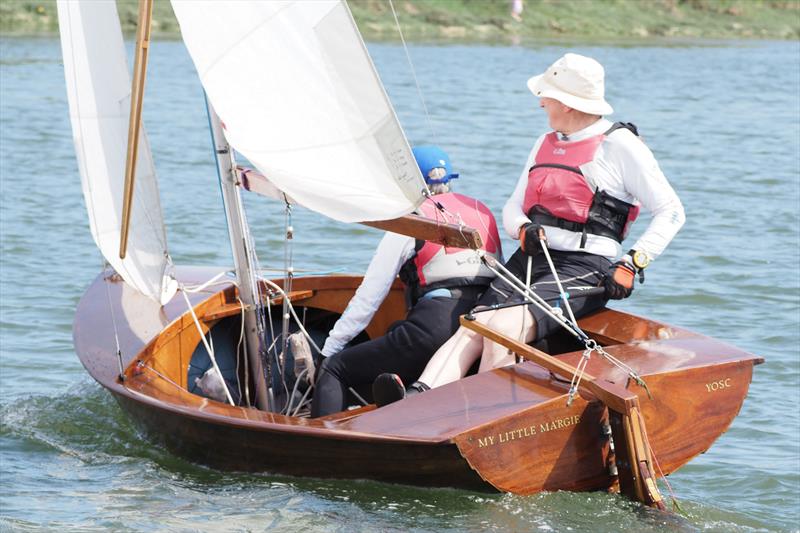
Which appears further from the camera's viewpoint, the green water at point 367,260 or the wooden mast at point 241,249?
the wooden mast at point 241,249

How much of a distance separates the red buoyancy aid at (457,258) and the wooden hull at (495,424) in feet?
1.59

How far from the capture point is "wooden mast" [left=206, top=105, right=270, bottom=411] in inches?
183

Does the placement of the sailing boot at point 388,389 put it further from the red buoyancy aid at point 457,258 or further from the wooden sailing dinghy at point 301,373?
the red buoyancy aid at point 457,258

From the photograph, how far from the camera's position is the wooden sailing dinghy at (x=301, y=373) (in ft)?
13.0

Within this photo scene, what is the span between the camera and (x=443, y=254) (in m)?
4.64

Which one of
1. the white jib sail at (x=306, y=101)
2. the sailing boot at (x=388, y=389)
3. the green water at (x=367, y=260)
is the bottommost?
the green water at (x=367, y=260)

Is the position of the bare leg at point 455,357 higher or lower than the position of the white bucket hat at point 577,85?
lower

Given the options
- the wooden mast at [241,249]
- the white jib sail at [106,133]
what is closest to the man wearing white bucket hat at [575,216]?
the wooden mast at [241,249]

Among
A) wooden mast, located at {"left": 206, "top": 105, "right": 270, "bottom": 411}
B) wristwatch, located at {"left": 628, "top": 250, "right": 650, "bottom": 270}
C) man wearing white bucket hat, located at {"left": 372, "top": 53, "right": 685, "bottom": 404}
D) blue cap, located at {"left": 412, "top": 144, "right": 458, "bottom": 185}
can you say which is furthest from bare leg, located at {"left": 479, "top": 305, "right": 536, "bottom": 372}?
wooden mast, located at {"left": 206, "top": 105, "right": 270, "bottom": 411}

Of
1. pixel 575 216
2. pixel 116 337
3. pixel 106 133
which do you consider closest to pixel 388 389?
pixel 575 216

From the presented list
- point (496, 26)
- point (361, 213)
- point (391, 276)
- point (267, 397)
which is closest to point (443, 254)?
point (391, 276)

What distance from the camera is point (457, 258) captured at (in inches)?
183

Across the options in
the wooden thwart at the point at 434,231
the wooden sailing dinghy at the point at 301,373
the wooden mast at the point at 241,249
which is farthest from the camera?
the wooden mast at the point at 241,249

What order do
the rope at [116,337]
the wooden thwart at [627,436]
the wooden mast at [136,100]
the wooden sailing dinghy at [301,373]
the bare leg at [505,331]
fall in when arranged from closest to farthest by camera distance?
the wooden thwart at [627,436] → the wooden sailing dinghy at [301,373] → the wooden mast at [136,100] → the bare leg at [505,331] → the rope at [116,337]
